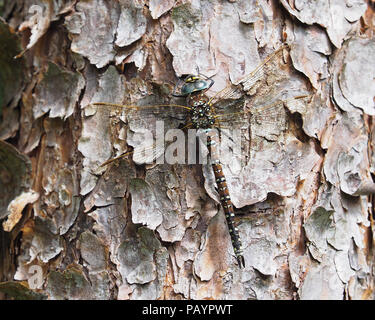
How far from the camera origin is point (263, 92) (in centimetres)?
158

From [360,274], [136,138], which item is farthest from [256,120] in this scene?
[360,274]

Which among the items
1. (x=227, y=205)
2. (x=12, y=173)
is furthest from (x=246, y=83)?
(x=12, y=173)

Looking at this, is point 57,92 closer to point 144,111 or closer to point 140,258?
point 144,111

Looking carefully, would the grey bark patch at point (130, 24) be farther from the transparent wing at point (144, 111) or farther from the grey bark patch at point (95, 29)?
the transparent wing at point (144, 111)

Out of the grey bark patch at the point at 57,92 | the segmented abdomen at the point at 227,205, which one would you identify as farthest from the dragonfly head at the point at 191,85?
the grey bark patch at the point at 57,92

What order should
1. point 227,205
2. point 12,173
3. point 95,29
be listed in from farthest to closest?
point 12,173
point 95,29
point 227,205

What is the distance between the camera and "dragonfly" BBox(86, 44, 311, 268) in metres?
1.53

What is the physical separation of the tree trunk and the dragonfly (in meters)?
0.02

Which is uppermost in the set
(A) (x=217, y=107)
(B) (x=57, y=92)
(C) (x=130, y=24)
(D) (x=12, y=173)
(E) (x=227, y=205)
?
(C) (x=130, y=24)

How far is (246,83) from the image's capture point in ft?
5.08

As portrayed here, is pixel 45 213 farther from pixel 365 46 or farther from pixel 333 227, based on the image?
pixel 365 46

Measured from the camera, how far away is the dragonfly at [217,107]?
5.03 feet

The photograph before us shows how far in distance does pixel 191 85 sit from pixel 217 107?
15cm

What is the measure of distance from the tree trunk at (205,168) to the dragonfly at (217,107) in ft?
0.05
